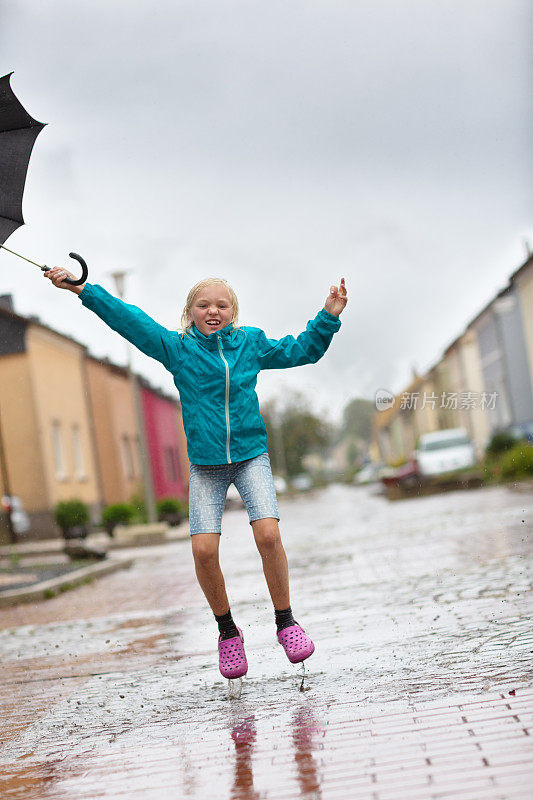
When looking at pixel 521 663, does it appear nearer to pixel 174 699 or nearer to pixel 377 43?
pixel 174 699

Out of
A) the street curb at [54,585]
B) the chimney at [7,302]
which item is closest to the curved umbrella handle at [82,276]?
the street curb at [54,585]

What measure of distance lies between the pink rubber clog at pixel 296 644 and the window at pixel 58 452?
67.9 ft

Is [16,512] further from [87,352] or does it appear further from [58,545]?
[87,352]

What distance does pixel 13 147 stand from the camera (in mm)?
4691

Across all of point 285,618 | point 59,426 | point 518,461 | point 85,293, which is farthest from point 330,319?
point 59,426

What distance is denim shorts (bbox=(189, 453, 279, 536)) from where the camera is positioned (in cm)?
397

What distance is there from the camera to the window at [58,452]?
80.3 feet

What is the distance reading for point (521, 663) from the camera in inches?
151

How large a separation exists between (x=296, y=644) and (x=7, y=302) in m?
22.2

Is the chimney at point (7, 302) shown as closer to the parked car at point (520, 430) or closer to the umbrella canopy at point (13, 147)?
the parked car at point (520, 430)

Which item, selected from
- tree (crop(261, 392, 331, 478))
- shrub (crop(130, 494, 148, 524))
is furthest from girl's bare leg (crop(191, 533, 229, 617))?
tree (crop(261, 392, 331, 478))

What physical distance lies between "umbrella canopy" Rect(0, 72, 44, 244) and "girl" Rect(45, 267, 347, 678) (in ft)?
2.99

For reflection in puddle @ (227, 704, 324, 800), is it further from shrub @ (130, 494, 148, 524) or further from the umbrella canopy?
shrub @ (130, 494, 148, 524)

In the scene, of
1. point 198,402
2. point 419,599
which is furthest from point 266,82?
point 198,402
